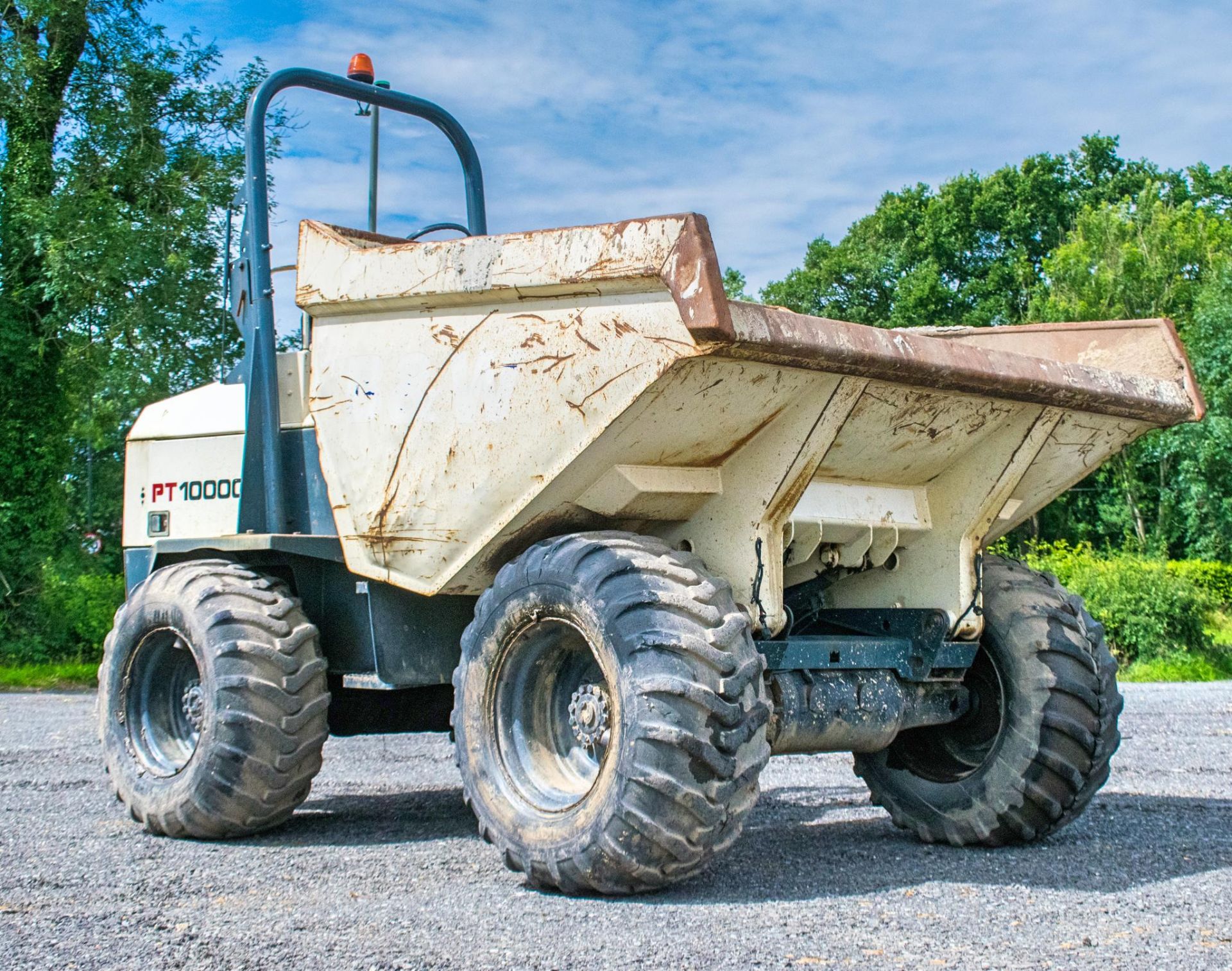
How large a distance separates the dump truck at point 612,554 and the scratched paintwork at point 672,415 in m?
0.01

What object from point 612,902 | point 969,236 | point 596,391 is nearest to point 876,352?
point 596,391

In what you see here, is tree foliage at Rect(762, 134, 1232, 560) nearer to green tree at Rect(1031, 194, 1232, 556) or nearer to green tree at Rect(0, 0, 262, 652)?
green tree at Rect(1031, 194, 1232, 556)

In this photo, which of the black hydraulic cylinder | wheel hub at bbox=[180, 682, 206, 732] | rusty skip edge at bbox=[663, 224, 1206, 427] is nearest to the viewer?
rusty skip edge at bbox=[663, 224, 1206, 427]

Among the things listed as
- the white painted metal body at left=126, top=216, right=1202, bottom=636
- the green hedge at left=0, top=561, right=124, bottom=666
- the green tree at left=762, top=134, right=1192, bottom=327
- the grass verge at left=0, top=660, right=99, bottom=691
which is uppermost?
the green tree at left=762, top=134, right=1192, bottom=327

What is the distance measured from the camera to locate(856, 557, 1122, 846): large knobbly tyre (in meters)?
5.44

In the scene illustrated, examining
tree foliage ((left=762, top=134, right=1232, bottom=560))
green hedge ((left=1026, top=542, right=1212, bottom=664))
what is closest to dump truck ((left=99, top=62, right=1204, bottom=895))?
green hedge ((left=1026, top=542, right=1212, bottom=664))

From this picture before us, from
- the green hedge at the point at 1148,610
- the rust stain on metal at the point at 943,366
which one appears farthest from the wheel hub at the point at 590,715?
the green hedge at the point at 1148,610

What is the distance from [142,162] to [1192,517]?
25.1m

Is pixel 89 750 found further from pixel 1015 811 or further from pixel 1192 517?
pixel 1192 517

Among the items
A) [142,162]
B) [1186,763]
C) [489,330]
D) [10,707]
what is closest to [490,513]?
[489,330]

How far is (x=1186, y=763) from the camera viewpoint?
28.3 feet

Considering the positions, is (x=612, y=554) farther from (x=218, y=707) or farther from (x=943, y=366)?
(x=218, y=707)

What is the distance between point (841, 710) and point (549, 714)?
1048 mm

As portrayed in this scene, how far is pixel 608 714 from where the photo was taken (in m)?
4.77
